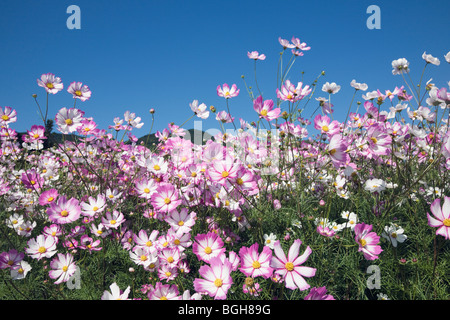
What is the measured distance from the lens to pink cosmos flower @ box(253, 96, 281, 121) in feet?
4.14

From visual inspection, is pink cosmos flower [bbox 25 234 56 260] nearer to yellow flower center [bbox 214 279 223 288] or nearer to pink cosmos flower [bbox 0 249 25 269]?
pink cosmos flower [bbox 0 249 25 269]

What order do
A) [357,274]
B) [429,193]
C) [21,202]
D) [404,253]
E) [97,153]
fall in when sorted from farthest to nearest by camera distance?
[97,153], [21,202], [429,193], [404,253], [357,274]

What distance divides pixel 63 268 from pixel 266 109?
49.1 inches

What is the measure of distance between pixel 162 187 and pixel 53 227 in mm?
779

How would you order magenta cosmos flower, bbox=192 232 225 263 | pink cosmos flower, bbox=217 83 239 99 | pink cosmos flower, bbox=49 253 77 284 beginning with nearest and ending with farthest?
1. magenta cosmos flower, bbox=192 232 225 263
2. pink cosmos flower, bbox=49 253 77 284
3. pink cosmos flower, bbox=217 83 239 99

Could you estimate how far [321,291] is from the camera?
0.86 m

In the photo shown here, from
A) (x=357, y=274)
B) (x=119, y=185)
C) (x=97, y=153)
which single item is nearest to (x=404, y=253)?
(x=357, y=274)

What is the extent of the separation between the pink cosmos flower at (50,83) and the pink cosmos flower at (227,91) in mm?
927

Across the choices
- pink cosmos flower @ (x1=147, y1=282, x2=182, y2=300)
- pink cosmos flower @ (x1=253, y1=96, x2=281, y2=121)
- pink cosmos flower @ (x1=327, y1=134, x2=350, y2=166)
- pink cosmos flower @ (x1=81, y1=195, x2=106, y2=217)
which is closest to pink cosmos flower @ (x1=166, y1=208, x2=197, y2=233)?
pink cosmos flower @ (x1=147, y1=282, x2=182, y2=300)

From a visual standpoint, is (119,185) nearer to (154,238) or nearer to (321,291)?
(154,238)

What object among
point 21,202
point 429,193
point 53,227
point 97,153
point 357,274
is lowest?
point 357,274

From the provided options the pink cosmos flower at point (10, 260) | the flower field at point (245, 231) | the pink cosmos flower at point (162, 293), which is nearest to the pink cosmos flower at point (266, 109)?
the flower field at point (245, 231)

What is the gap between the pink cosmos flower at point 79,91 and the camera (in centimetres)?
158

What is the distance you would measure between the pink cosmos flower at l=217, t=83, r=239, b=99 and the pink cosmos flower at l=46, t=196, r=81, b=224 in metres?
1.03
